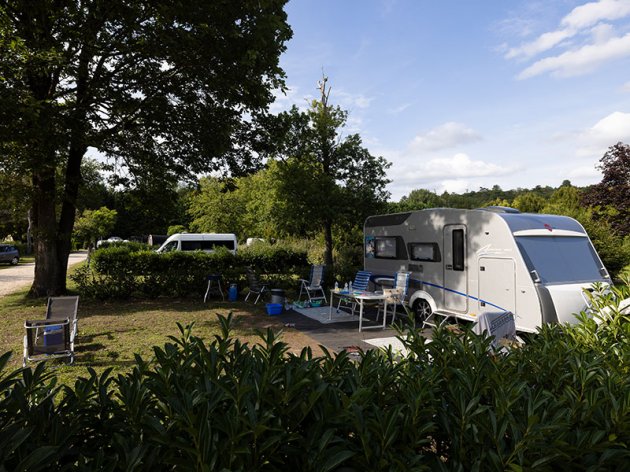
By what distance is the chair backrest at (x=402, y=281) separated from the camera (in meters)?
9.07

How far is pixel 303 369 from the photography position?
5.39ft

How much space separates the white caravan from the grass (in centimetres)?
319

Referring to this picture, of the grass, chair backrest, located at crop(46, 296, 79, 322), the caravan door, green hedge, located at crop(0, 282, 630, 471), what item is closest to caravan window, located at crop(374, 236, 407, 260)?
the caravan door

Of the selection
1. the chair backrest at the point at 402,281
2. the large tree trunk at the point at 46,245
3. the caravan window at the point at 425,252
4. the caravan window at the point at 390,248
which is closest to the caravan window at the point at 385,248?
the caravan window at the point at 390,248

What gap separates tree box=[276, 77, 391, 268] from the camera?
46.4 feet

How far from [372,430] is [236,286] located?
1172cm

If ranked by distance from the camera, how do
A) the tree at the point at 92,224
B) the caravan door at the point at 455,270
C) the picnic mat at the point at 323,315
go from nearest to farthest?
the caravan door at the point at 455,270 → the picnic mat at the point at 323,315 → the tree at the point at 92,224

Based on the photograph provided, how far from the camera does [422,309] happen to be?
914cm

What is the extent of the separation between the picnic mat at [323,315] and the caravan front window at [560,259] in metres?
4.40

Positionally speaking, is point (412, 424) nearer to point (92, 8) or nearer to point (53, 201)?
point (92, 8)

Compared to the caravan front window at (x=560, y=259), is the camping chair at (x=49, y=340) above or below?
below

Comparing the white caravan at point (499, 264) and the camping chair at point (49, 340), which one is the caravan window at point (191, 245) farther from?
the white caravan at point (499, 264)

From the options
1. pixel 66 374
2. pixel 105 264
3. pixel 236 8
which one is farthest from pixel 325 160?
pixel 66 374

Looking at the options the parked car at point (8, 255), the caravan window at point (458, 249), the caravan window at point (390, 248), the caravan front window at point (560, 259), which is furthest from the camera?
the parked car at point (8, 255)
